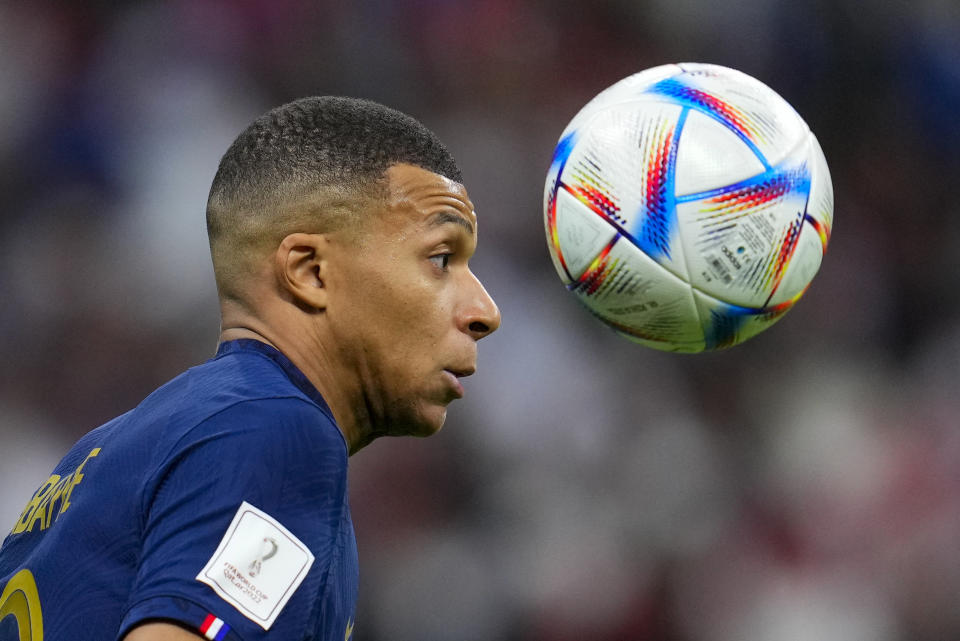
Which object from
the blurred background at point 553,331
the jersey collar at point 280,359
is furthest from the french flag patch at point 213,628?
the blurred background at point 553,331

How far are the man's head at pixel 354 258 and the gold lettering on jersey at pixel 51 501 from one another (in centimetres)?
48

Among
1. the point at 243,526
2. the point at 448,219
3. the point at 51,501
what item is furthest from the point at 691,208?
the point at 51,501

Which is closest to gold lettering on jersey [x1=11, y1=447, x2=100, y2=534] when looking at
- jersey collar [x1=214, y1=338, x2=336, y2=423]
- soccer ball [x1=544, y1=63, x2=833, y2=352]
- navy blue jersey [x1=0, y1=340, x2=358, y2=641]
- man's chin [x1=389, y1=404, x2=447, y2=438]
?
navy blue jersey [x1=0, y1=340, x2=358, y2=641]

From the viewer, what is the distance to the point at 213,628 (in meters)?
1.73

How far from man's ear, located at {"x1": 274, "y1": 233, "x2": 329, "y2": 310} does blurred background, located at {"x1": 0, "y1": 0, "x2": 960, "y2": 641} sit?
10.5 ft

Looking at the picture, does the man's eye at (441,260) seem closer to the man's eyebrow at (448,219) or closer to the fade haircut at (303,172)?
the man's eyebrow at (448,219)

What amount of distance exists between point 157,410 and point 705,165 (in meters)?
1.54

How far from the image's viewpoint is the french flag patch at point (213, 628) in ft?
5.66

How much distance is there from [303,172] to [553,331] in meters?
3.46

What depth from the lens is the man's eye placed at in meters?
2.58

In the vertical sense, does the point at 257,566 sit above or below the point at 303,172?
below

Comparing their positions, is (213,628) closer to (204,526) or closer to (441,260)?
(204,526)

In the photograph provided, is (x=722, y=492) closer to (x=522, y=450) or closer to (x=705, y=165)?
(x=522, y=450)

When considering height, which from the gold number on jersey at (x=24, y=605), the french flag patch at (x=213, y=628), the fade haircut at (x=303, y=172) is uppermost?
the fade haircut at (x=303, y=172)
